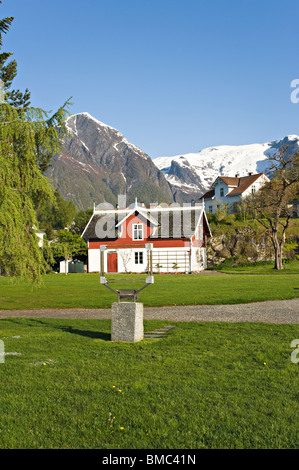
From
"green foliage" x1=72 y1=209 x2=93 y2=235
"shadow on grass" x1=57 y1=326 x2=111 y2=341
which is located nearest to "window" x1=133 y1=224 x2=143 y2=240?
"green foliage" x1=72 y1=209 x2=93 y2=235

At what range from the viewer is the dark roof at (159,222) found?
47.8m

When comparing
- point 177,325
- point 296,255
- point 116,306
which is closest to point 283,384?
point 116,306

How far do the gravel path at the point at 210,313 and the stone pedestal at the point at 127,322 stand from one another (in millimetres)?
3977

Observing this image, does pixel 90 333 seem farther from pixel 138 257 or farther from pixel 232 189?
pixel 232 189

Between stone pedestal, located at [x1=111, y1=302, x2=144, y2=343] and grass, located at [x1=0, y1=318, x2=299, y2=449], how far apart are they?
28 cm

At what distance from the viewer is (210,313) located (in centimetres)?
1553

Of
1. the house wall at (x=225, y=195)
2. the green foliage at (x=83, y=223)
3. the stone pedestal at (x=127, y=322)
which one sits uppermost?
the house wall at (x=225, y=195)

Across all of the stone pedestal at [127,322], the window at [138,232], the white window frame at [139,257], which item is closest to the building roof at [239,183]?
Result: the window at [138,232]

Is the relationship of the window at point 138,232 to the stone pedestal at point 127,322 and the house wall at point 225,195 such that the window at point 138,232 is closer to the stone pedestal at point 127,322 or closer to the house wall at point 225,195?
the house wall at point 225,195

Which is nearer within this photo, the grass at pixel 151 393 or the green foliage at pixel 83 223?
the grass at pixel 151 393

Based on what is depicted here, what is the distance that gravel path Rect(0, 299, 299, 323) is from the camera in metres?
14.2

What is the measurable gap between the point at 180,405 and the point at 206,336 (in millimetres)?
4988

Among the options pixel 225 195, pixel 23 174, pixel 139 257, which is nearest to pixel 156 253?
pixel 139 257

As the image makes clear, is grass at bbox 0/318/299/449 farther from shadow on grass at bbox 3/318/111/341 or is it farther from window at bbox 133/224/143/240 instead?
window at bbox 133/224/143/240
